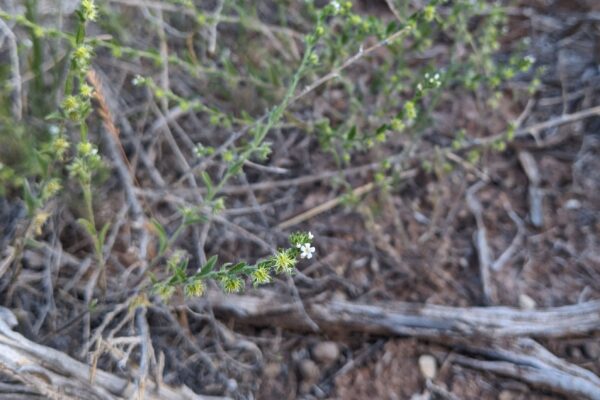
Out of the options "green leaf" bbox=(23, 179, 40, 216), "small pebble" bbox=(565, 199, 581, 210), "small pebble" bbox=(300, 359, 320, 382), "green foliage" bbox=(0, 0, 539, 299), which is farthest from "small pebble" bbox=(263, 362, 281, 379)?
"small pebble" bbox=(565, 199, 581, 210)

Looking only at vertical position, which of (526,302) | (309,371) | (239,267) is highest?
(239,267)

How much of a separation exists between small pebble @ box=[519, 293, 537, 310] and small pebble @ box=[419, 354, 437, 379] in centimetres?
32

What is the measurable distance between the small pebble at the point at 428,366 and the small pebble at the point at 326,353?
0.22m

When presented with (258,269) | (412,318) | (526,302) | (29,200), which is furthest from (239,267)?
(526,302)

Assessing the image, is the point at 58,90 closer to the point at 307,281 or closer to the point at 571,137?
the point at 307,281

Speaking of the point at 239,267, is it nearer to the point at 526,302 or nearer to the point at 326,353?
the point at 326,353

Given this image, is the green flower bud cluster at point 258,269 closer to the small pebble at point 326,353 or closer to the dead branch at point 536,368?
the small pebble at point 326,353

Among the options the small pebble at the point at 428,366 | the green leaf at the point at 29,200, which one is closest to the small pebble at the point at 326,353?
the small pebble at the point at 428,366

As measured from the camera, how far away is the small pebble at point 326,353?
5.48 ft

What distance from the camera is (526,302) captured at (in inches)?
70.7

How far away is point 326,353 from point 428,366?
0.87ft

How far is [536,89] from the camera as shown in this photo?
236 cm

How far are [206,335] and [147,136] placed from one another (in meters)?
0.75

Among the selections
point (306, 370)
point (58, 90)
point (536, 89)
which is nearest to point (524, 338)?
point (306, 370)
